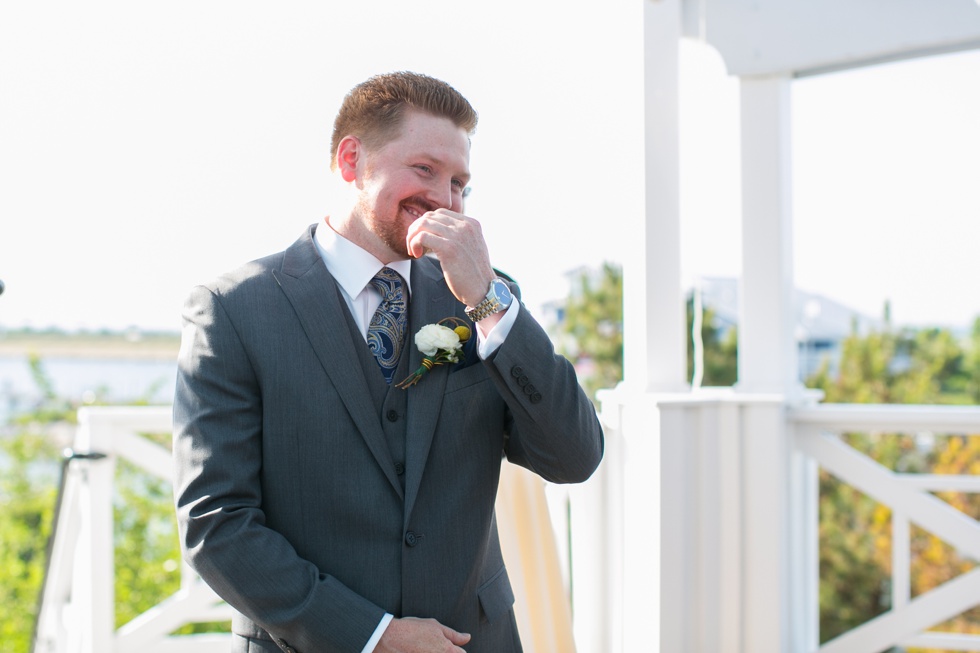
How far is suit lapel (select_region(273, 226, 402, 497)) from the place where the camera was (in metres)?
1.72

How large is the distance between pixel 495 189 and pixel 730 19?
60.2 feet

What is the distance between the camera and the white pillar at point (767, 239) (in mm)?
3451

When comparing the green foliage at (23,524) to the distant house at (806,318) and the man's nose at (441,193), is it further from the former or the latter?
the distant house at (806,318)

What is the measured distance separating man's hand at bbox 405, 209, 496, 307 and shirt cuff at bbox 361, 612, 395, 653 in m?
0.60

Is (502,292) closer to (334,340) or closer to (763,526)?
(334,340)

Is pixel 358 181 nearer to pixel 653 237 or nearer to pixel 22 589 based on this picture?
pixel 653 237

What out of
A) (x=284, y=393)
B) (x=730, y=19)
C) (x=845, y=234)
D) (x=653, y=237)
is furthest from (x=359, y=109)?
(x=845, y=234)

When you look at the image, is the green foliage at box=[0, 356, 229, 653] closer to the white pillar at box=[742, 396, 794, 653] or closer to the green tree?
the green tree

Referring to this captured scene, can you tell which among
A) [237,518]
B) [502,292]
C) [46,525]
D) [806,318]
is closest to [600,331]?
[806,318]

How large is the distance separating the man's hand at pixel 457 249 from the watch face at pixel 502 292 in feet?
0.05

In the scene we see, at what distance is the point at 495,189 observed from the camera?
21641mm

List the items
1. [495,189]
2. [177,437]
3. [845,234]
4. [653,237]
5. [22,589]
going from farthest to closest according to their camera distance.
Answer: [845,234]
[495,189]
[22,589]
[653,237]
[177,437]

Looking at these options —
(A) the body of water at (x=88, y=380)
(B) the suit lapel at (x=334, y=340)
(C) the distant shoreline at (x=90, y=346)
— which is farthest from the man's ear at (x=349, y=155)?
(C) the distant shoreline at (x=90, y=346)

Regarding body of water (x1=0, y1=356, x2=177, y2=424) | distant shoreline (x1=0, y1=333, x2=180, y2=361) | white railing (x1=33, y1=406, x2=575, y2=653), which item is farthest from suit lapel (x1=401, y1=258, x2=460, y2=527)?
distant shoreline (x1=0, y1=333, x2=180, y2=361)
